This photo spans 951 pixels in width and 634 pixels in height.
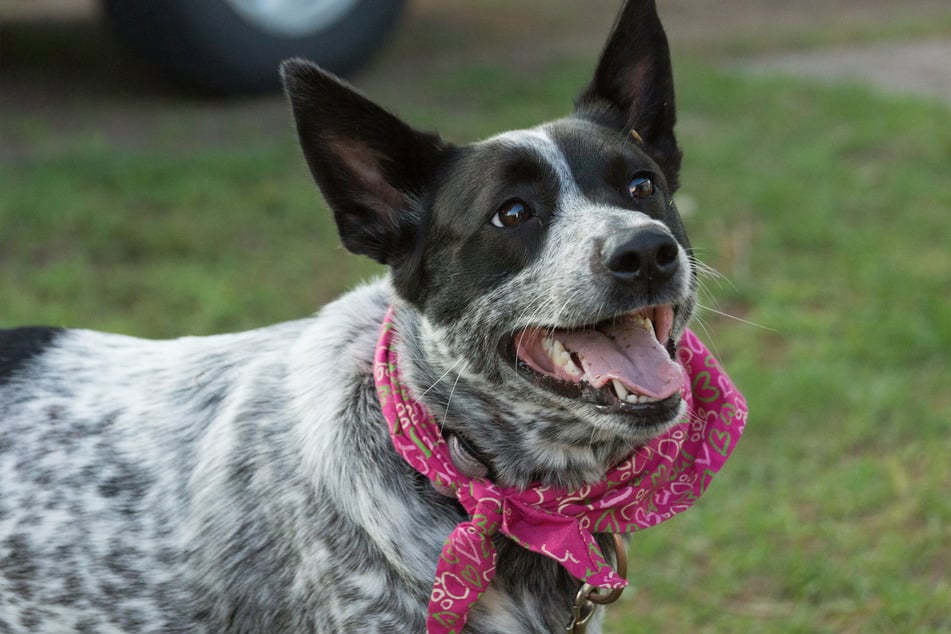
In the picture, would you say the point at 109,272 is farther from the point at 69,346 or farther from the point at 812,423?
the point at 812,423

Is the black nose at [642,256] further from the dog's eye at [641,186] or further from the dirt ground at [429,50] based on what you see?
the dirt ground at [429,50]

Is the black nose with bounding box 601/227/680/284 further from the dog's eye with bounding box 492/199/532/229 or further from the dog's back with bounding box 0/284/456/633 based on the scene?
the dog's back with bounding box 0/284/456/633

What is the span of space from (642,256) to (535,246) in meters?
0.30

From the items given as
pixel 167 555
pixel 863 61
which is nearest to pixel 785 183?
pixel 863 61

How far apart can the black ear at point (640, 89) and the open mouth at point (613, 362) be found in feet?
1.78

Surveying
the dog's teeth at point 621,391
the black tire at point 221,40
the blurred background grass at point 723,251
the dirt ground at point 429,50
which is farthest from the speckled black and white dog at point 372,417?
the black tire at point 221,40

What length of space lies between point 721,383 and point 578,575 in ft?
1.90

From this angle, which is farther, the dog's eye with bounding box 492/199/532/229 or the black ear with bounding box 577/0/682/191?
the black ear with bounding box 577/0/682/191

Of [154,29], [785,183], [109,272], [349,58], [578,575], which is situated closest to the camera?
[578,575]

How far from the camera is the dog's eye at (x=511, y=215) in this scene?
2.36 meters

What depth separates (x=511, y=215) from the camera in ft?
7.76

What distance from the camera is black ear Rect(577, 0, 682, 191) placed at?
258cm

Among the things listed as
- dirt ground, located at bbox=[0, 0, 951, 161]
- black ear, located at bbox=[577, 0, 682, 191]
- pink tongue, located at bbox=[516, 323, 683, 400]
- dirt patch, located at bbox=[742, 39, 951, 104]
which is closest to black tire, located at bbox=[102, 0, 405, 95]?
dirt ground, located at bbox=[0, 0, 951, 161]

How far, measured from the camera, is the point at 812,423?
4.01 meters
